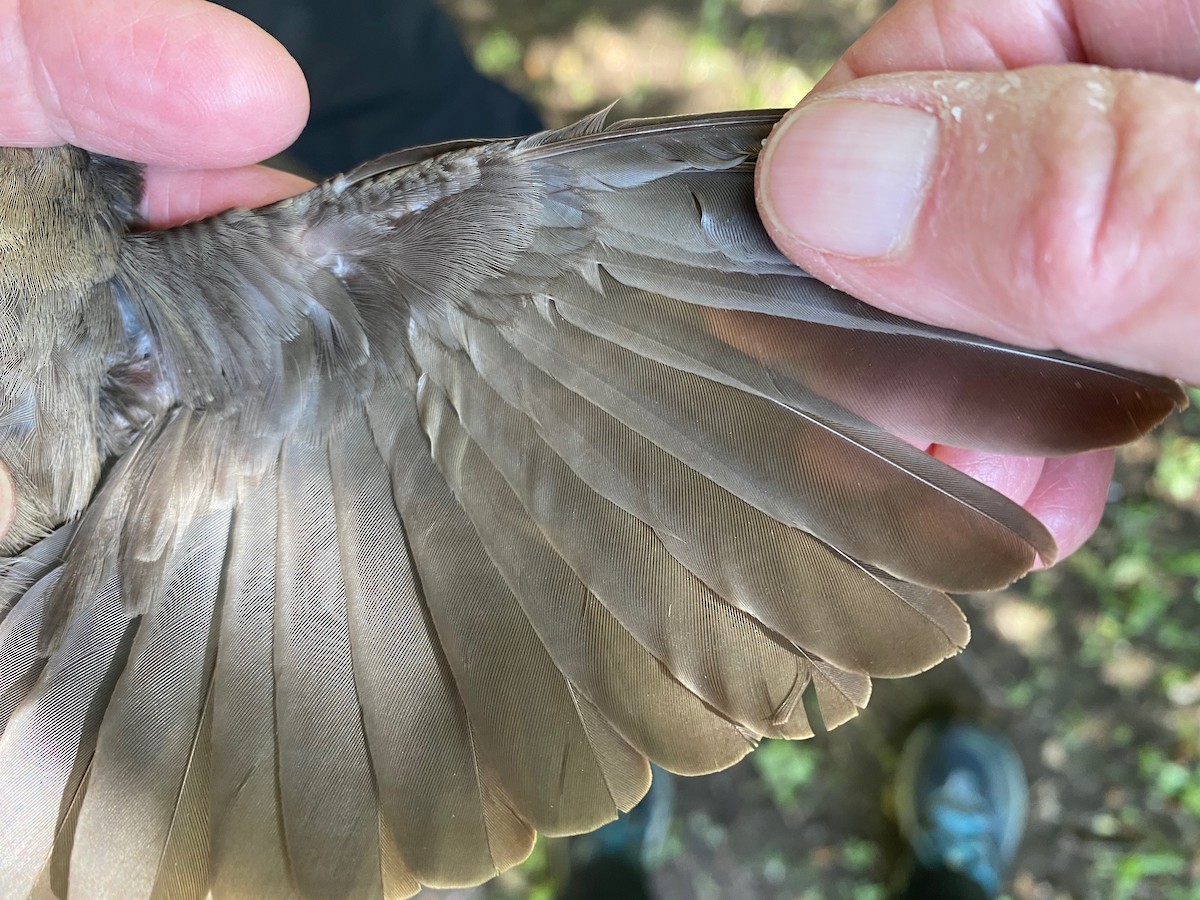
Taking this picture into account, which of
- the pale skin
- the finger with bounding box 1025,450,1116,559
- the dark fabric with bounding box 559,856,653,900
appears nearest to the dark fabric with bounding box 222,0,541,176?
the pale skin

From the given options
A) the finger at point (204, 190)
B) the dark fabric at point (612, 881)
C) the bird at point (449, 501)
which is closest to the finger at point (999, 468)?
the bird at point (449, 501)

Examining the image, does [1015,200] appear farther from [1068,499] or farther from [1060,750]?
[1060,750]

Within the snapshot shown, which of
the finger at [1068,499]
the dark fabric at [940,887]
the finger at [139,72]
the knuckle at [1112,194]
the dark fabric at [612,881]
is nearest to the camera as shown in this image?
the knuckle at [1112,194]

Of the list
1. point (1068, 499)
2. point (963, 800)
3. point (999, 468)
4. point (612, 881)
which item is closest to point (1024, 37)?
point (999, 468)

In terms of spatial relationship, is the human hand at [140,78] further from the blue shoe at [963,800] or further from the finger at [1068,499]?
the blue shoe at [963,800]

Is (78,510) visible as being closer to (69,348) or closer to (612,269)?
(69,348)

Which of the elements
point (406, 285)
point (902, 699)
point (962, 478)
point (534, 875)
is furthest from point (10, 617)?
point (902, 699)

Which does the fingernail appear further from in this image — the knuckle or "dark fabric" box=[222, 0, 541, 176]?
"dark fabric" box=[222, 0, 541, 176]
